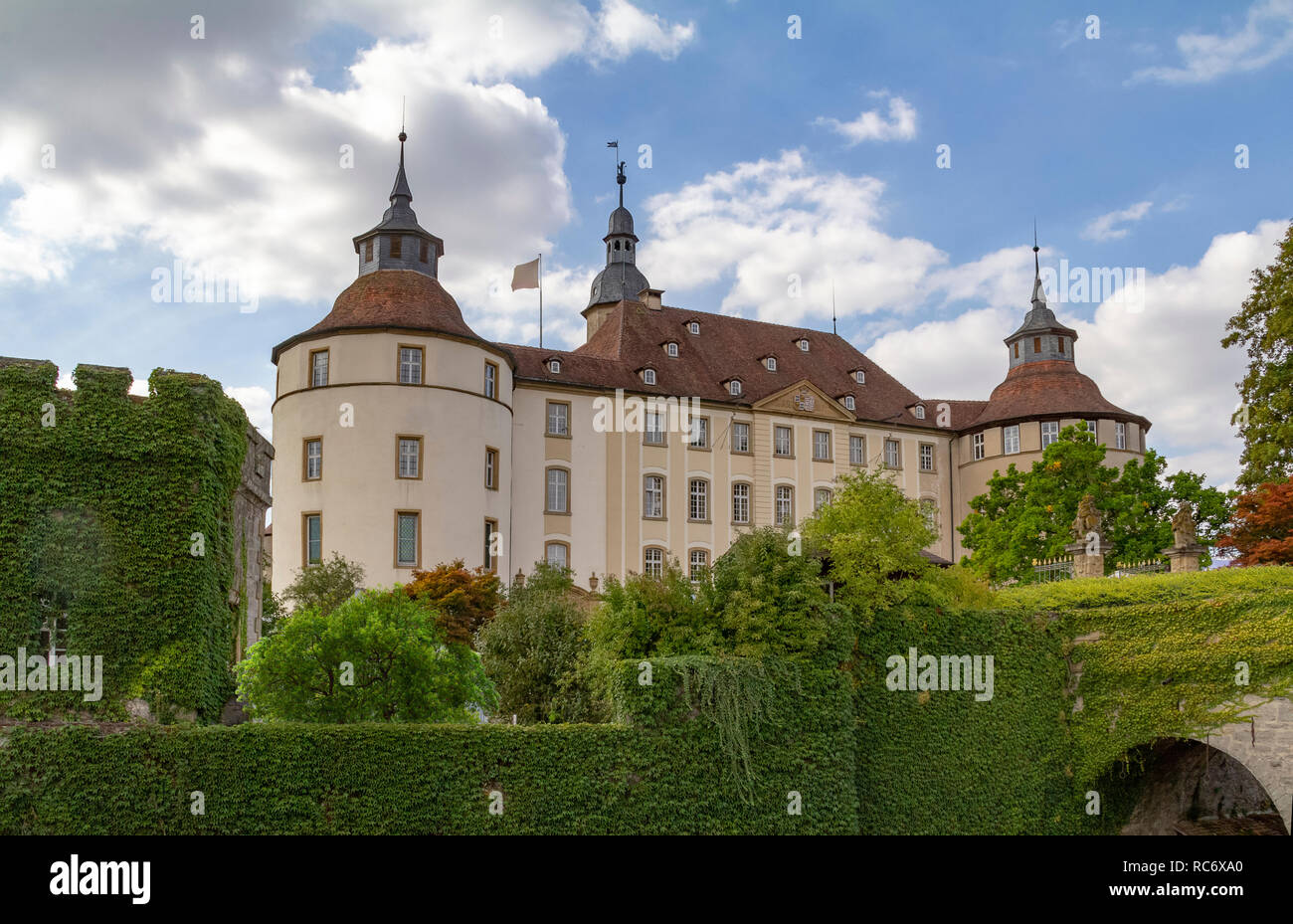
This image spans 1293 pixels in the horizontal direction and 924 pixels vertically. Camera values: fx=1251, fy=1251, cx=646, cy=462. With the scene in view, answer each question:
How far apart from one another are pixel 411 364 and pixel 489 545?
22.5 feet

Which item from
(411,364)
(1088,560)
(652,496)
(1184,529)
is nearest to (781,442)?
(652,496)

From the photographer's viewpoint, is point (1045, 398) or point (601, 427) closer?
point (601, 427)

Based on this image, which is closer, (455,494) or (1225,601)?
(1225,601)

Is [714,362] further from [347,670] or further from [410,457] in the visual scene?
[347,670]

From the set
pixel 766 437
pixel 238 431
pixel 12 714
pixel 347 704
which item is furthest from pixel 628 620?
pixel 766 437

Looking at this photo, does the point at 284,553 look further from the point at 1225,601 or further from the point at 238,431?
→ the point at 1225,601

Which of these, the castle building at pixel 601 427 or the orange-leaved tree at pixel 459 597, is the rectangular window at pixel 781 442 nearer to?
the castle building at pixel 601 427

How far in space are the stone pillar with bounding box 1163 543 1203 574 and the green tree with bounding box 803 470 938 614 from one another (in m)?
7.25

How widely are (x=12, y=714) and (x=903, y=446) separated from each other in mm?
44330

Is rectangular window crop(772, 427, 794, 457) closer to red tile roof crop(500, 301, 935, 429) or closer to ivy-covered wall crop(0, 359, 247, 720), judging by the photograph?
red tile roof crop(500, 301, 935, 429)

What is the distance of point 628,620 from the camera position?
2064 cm

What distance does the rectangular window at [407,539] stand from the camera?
41.5 m

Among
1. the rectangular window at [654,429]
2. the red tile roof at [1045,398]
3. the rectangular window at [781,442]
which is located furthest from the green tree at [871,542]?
the red tile roof at [1045,398]

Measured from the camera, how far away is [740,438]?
52000mm
